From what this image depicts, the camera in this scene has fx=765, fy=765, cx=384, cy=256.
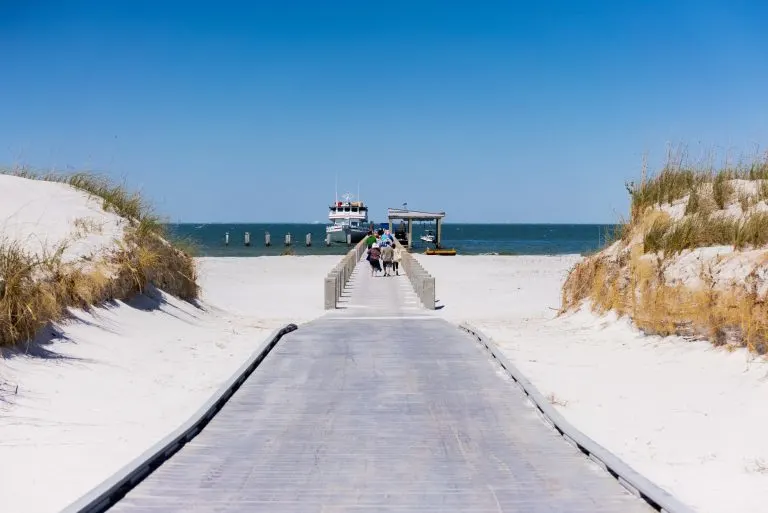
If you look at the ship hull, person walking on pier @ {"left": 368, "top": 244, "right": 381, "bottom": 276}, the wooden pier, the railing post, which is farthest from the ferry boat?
the wooden pier

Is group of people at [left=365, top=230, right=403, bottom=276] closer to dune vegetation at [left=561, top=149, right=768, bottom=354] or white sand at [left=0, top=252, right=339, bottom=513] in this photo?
white sand at [left=0, top=252, right=339, bottom=513]

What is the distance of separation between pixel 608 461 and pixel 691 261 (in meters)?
6.34

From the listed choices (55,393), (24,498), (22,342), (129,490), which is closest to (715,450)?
(129,490)

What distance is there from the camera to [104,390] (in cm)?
902

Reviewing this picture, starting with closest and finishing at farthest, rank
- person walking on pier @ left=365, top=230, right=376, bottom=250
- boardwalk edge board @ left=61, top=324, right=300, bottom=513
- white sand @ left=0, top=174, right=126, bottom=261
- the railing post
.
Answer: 1. boardwalk edge board @ left=61, top=324, right=300, bottom=513
2. white sand @ left=0, top=174, right=126, bottom=261
3. the railing post
4. person walking on pier @ left=365, top=230, right=376, bottom=250

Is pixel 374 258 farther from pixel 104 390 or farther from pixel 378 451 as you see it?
pixel 378 451

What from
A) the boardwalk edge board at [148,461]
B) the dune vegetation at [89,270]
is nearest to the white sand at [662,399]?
the boardwalk edge board at [148,461]

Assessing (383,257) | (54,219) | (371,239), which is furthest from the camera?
(371,239)

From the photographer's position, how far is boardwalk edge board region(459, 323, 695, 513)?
17.9 feet

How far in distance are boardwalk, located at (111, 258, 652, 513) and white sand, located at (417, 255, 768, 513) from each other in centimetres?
66

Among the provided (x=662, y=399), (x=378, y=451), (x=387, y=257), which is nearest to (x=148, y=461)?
(x=378, y=451)

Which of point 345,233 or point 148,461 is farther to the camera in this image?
point 345,233

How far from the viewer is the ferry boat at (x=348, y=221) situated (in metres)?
87.6

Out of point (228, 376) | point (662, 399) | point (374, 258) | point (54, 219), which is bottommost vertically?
point (228, 376)
